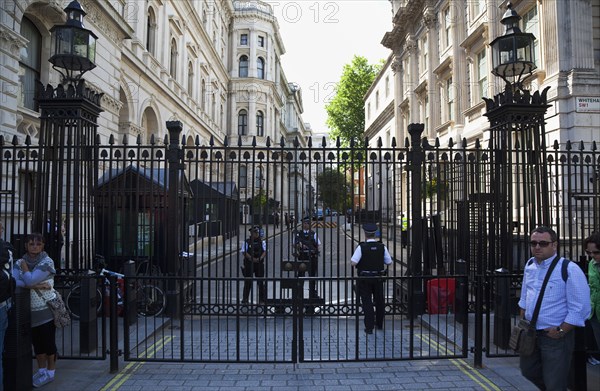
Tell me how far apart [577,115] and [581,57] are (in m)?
1.86

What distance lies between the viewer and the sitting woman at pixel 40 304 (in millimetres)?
4879

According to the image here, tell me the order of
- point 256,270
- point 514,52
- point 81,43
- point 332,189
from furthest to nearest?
point 256,270
point 332,189
point 81,43
point 514,52

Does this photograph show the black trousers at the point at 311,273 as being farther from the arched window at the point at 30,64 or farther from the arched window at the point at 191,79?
the arched window at the point at 191,79

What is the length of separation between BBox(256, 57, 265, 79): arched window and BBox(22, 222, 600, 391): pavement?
171ft

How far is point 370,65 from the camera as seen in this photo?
5381 centimetres

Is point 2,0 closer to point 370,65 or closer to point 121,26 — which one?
point 121,26

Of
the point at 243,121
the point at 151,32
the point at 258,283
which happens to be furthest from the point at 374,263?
the point at 243,121

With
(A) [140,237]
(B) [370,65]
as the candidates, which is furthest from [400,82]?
(A) [140,237]

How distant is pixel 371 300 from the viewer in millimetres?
7098

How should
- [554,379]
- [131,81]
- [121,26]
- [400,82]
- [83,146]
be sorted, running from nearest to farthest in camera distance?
1. [554,379]
2. [83,146]
3. [121,26]
4. [131,81]
5. [400,82]

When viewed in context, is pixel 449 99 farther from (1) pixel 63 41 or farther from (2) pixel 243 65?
(2) pixel 243 65

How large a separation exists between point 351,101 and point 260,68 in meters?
12.2

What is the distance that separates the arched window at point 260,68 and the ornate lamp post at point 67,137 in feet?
163

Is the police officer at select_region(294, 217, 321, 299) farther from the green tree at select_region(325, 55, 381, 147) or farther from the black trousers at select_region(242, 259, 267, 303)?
the green tree at select_region(325, 55, 381, 147)
